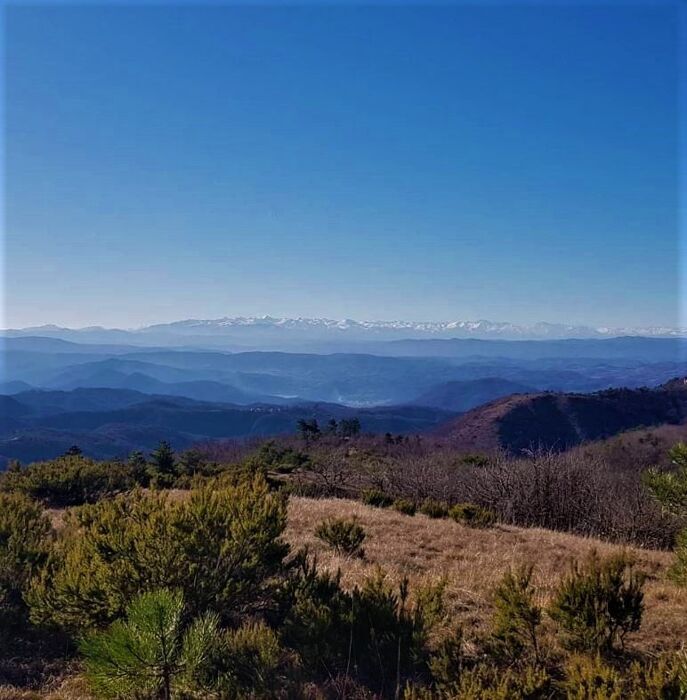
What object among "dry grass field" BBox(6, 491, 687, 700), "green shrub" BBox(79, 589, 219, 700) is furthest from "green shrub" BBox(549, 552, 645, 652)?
"green shrub" BBox(79, 589, 219, 700)

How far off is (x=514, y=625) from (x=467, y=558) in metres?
4.05

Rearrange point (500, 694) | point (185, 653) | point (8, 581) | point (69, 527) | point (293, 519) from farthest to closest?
point (293, 519), point (69, 527), point (8, 581), point (185, 653), point (500, 694)

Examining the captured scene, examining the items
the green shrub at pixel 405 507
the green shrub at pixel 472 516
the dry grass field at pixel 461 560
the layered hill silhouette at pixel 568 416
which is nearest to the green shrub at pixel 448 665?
the dry grass field at pixel 461 560

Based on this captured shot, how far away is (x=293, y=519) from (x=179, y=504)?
584 centimetres

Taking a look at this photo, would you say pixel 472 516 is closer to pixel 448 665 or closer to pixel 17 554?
pixel 448 665

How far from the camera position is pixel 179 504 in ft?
16.0

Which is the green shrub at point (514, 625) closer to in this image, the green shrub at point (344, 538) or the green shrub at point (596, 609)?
the green shrub at point (596, 609)

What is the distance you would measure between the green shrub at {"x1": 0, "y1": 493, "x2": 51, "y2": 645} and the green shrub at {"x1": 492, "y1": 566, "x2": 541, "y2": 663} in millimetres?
4253

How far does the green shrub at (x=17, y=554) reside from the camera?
16.7 ft

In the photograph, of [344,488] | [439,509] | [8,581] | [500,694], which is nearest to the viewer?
[500,694]

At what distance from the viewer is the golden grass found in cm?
547

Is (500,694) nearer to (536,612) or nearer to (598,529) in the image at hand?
(536,612)

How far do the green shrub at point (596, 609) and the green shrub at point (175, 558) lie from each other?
100 inches

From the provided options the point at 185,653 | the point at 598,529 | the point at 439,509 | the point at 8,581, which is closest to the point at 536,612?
the point at 185,653
